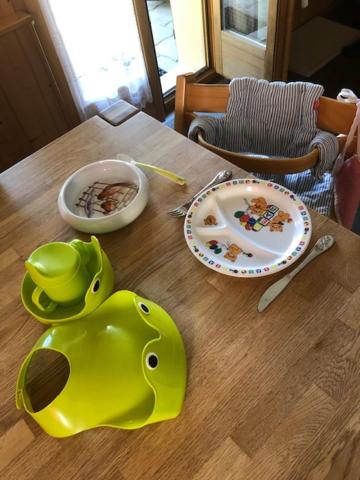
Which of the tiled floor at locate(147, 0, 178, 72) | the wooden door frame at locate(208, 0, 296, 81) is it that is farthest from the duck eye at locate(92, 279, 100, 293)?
the tiled floor at locate(147, 0, 178, 72)

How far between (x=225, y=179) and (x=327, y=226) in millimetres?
235

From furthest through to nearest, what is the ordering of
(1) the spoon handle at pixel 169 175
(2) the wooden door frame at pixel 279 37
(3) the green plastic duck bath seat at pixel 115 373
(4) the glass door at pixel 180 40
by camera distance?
(4) the glass door at pixel 180 40, (2) the wooden door frame at pixel 279 37, (1) the spoon handle at pixel 169 175, (3) the green plastic duck bath seat at pixel 115 373

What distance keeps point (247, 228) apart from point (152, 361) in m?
0.34

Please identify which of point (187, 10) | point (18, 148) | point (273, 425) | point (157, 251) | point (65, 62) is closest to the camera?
point (273, 425)

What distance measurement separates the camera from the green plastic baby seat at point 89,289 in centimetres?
65

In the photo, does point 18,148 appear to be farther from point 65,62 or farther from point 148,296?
point 148,296

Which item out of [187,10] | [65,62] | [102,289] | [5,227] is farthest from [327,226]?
[187,10]

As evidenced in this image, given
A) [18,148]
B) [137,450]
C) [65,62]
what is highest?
[137,450]

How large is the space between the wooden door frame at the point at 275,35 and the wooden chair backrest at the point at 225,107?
1067mm

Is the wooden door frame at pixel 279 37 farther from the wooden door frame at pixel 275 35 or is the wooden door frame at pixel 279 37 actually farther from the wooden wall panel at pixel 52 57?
the wooden wall panel at pixel 52 57

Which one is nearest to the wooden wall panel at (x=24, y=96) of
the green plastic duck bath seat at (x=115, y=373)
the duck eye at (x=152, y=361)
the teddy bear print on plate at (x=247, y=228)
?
the teddy bear print on plate at (x=247, y=228)

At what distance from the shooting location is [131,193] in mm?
869

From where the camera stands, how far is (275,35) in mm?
1943

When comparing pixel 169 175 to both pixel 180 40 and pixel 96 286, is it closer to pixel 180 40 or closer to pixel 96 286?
pixel 96 286
